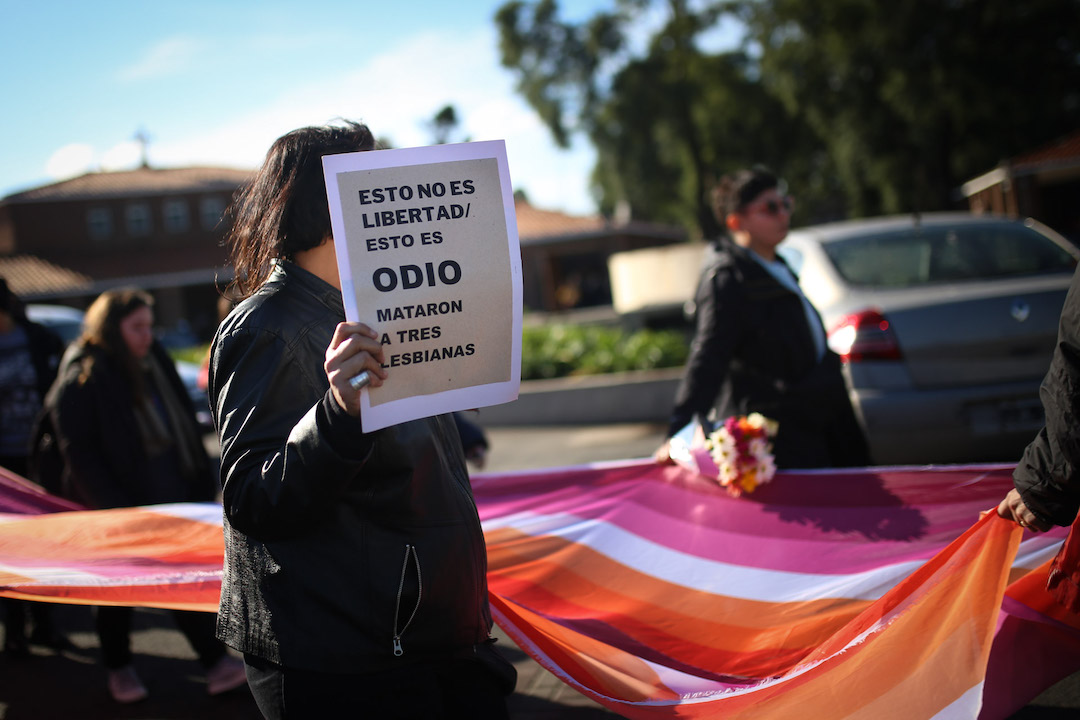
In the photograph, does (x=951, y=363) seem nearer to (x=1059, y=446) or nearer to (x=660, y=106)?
(x=1059, y=446)

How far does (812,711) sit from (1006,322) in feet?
12.8

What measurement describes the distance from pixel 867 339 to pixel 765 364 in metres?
2.17

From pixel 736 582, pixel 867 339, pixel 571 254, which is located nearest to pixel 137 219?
pixel 571 254

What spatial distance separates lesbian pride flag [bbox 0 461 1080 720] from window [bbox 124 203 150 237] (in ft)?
147

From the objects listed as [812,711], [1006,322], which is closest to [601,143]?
[1006,322]

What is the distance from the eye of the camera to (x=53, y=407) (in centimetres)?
464

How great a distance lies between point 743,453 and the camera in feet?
11.7

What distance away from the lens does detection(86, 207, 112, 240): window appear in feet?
144

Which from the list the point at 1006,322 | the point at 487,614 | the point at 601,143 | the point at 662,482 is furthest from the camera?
the point at 601,143

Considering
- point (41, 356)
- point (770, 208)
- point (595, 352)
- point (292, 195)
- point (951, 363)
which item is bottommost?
point (595, 352)

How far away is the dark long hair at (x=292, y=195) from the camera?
2.05 m

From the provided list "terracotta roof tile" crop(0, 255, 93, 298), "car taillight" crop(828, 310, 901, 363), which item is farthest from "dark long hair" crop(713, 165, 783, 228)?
"terracotta roof tile" crop(0, 255, 93, 298)

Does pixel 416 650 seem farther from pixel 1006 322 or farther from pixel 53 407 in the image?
pixel 1006 322

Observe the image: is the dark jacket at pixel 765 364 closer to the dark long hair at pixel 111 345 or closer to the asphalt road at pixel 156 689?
the asphalt road at pixel 156 689
